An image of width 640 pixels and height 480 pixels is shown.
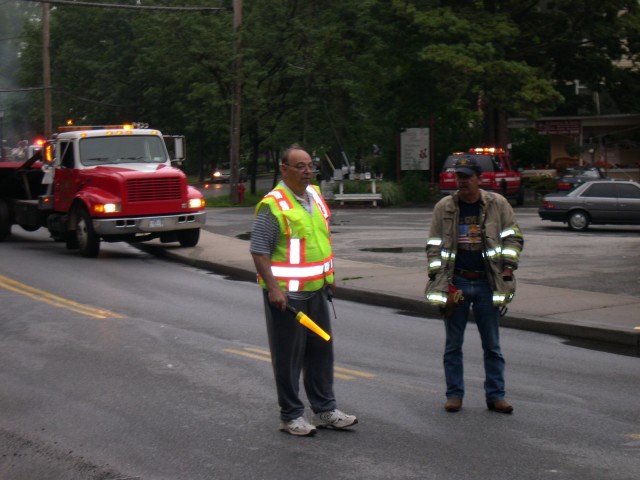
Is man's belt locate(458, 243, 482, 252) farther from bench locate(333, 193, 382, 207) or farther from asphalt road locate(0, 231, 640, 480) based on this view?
bench locate(333, 193, 382, 207)

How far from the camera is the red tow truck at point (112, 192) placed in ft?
67.9

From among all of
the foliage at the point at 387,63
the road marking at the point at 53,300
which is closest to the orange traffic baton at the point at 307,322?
the road marking at the point at 53,300

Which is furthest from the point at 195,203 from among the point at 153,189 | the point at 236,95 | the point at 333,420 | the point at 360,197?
the point at 360,197

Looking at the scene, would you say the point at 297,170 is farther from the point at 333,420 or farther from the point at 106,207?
the point at 106,207

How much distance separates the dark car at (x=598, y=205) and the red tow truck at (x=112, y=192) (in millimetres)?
10745

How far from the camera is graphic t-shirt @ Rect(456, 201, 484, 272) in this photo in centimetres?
781

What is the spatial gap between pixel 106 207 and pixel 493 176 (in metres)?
21.0

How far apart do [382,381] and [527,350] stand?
2422 mm

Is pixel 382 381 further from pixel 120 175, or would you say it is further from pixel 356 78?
pixel 356 78

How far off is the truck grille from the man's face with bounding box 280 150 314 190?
13902 millimetres

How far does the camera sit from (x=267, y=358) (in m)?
10.2

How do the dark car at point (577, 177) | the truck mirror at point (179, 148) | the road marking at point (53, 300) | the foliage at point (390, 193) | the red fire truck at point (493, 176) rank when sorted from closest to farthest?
the road marking at point (53, 300)
the truck mirror at point (179, 148)
the dark car at point (577, 177)
the red fire truck at point (493, 176)
the foliage at point (390, 193)

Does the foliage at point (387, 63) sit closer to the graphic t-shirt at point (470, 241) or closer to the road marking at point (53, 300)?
the road marking at point (53, 300)

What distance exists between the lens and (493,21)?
4178cm
